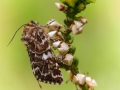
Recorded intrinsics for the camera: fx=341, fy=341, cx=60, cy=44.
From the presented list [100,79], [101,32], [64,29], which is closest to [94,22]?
[101,32]

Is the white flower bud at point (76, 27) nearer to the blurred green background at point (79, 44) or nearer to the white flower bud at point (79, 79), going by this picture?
the white flower bud at point (79, 79)

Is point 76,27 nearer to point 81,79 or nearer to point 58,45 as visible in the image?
point 58,45

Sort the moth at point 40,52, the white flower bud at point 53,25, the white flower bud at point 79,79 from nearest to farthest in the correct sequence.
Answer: the white flower bud at point 79,79 < the white flower bud at point 53,25 < the moth at point 40,52

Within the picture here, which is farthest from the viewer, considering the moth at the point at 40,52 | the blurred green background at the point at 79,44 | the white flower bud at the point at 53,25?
the blurred green background at the point at 79,44

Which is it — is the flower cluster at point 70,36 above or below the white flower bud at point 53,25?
below

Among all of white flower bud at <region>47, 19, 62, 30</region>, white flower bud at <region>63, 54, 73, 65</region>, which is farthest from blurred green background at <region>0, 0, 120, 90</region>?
white flower bud at <region>63, 54, 73, 65</region>

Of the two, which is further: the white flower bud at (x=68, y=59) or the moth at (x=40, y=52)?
the moth at (x=40, y=52)

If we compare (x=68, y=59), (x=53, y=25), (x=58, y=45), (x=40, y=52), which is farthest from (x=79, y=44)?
(x=68, y=59)

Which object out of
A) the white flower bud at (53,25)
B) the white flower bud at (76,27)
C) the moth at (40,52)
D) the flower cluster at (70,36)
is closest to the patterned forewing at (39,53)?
the moth at (40,52)

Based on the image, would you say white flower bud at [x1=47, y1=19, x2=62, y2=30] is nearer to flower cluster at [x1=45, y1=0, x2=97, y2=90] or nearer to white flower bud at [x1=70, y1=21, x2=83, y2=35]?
flower cluster at [x1=45, y1=0, x2=97, y2=90]
